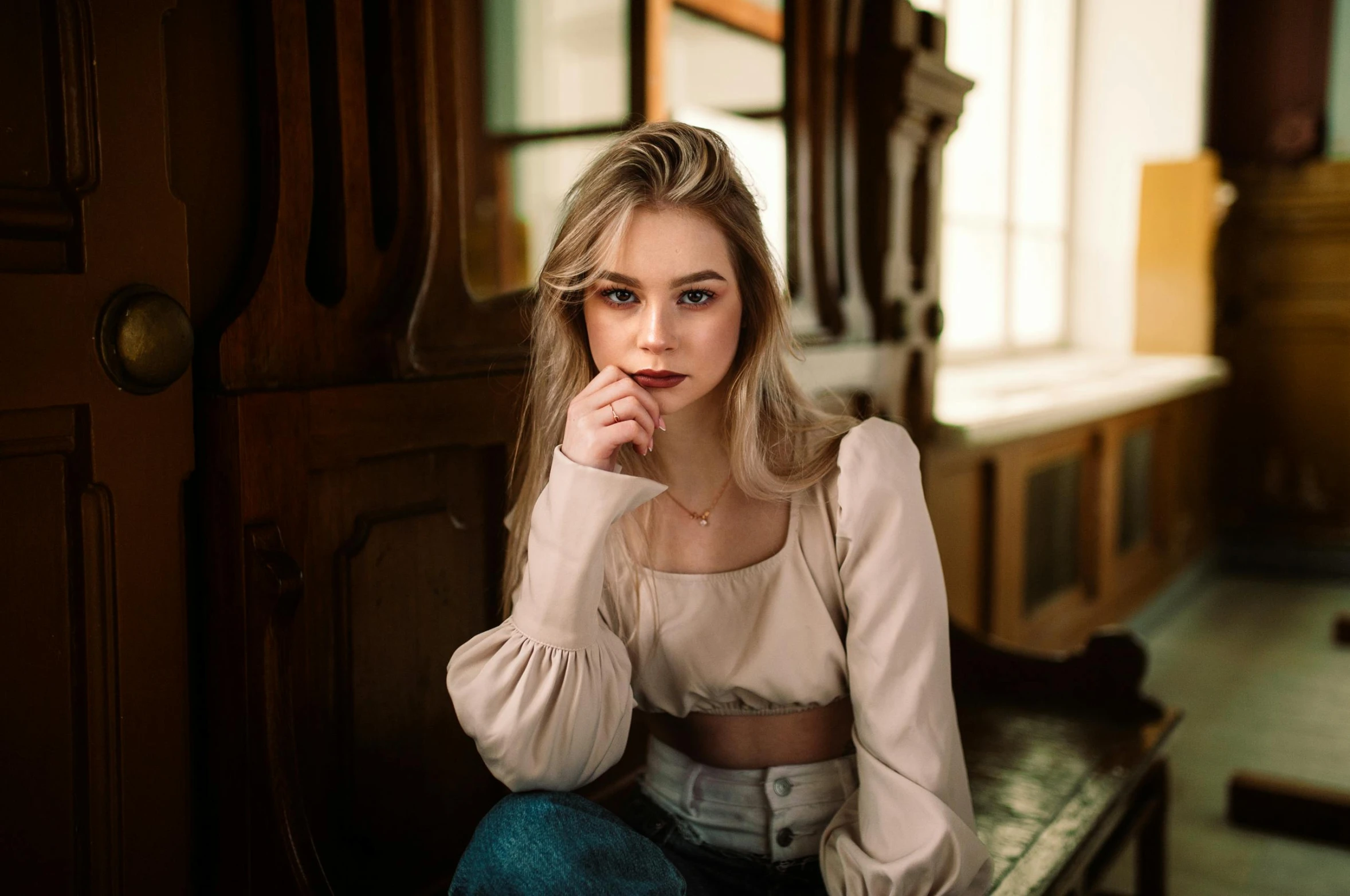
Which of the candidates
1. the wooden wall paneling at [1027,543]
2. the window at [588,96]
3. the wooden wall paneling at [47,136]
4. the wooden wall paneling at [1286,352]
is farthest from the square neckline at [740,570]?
the wooden wall paneling at [1286,352]

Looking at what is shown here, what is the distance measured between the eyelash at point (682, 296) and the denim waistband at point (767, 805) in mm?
542

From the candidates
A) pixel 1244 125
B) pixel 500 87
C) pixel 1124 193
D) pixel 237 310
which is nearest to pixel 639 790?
pixel 237 310

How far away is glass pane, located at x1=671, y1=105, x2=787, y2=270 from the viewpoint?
7.16 feet

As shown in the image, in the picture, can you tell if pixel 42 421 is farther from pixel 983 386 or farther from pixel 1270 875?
pixel 983 386

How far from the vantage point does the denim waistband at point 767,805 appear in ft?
4.27

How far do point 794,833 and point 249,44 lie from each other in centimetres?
105

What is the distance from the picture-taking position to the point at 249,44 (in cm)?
120

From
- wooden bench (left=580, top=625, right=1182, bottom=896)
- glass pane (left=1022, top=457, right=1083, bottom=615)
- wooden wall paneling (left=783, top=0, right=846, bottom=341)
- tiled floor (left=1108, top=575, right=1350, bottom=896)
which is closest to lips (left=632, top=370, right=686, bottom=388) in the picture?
wooden bench (left=580, top=625, right=1182, bottom=896)

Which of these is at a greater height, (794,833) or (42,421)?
(42,421)

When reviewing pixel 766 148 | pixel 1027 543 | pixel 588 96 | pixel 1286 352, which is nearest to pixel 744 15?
Result: pixel 766 148

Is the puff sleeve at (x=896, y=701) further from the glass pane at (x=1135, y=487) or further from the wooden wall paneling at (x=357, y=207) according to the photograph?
the glass pane at (x=1135, y=487)

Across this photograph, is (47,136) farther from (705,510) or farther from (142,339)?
(705,510)

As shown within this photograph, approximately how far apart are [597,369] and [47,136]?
562mm

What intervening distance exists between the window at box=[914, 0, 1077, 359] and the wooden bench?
7.66 ft
